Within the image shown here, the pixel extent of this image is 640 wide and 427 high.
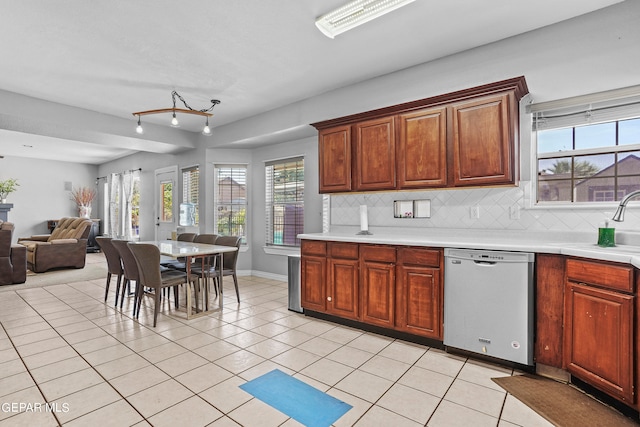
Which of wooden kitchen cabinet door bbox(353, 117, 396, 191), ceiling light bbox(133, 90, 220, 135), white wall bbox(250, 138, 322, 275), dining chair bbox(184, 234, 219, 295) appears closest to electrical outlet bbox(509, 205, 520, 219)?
wooden kitchen cabinet door bbox(353, 117, 396, 191)

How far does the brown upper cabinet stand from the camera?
279cm

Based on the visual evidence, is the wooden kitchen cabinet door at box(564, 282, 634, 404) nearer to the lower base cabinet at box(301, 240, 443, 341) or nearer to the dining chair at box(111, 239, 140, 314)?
the lower base cabinet at box(301, 240, 443, 341)

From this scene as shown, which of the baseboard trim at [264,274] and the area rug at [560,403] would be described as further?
the baseboard trim at [264,274]

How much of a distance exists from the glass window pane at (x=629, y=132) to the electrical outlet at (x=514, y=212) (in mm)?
900

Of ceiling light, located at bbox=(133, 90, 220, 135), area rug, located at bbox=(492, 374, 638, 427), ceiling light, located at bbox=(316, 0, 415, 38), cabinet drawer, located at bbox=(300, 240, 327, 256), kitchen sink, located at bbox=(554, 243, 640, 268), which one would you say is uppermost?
ceiling light, located at bbox=(316, 0, 415, 38)

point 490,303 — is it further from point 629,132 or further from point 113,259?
point 113,259

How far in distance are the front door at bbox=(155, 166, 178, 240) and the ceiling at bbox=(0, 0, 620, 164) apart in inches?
104

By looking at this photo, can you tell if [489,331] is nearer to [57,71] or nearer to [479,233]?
[479,233]

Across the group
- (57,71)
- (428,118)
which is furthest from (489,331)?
(57,71)

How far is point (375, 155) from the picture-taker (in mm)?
3533

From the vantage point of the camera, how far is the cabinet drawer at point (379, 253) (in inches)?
120

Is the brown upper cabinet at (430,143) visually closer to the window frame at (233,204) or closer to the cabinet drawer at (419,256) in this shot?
the cabinet drawer at (419,256)

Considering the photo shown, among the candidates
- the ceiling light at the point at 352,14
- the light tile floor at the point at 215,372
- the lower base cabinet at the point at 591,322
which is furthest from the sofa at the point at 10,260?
the lower base cabinet at the point at 591,322

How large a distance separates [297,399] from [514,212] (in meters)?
2.47
